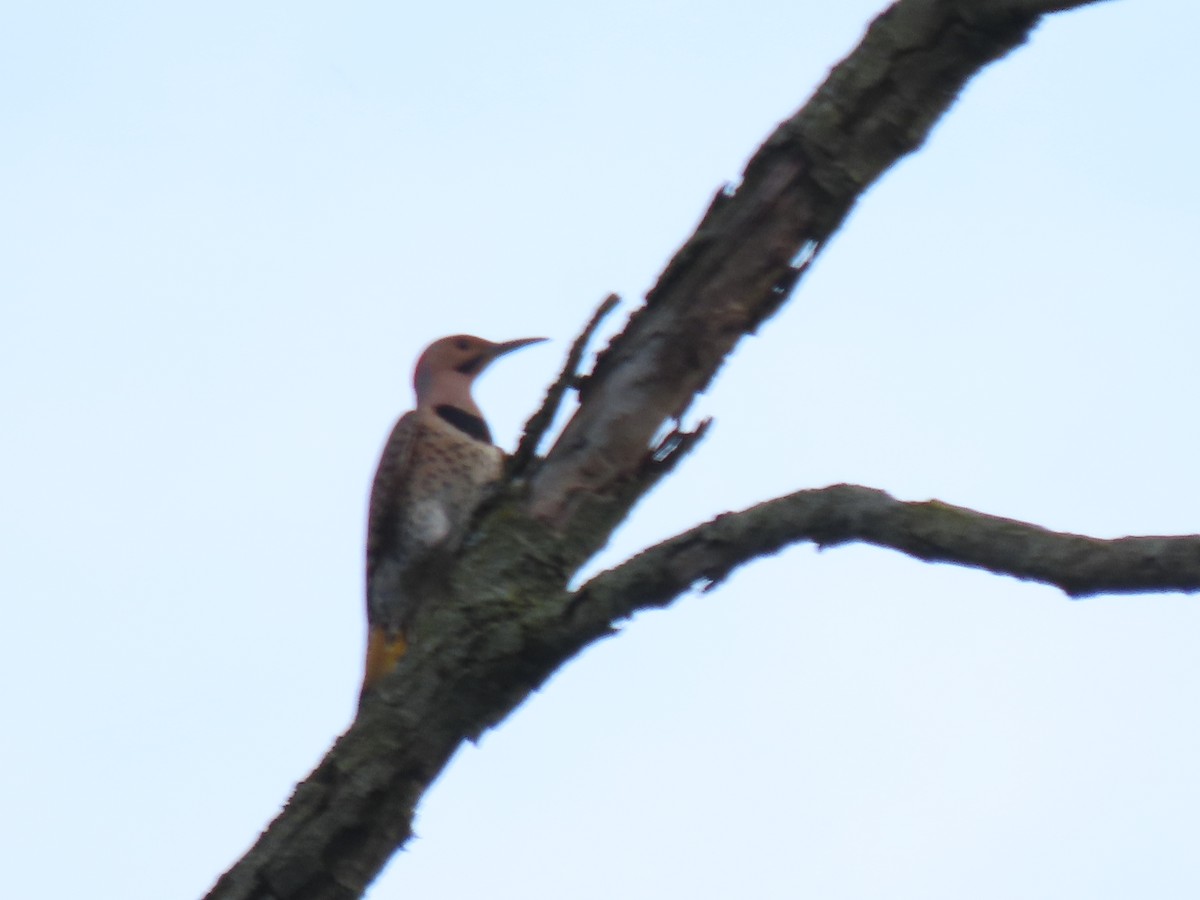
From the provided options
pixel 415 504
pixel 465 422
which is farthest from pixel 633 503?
pixel 465 422

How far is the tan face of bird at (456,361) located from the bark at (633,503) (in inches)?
136

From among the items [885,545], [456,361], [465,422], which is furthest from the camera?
[456,361]

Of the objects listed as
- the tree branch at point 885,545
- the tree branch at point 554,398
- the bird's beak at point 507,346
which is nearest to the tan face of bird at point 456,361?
the bird's beak at point 507,346

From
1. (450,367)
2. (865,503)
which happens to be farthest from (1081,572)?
(450,367)

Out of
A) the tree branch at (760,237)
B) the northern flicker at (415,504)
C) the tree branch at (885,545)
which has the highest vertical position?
the northern flicker at (415,504)

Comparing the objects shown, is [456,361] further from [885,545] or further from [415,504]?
[885,545]

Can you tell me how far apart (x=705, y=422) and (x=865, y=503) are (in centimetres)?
72

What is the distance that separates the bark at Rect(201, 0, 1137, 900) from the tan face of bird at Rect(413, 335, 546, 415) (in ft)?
11.3

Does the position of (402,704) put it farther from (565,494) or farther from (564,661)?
(565,494)

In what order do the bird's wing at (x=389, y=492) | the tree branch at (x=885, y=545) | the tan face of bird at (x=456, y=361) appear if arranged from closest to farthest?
the tree branch at (x=885, y=545), the bird's wing at (x=389, y=492), the tan face of bird at (x=456, y=361)

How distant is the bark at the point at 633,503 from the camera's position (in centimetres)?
271

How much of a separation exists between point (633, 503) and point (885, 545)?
82 centimetres

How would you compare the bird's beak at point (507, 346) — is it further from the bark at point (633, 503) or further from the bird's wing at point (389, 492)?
the bark at point (633, 503)

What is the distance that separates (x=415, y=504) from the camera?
19.5 ft
